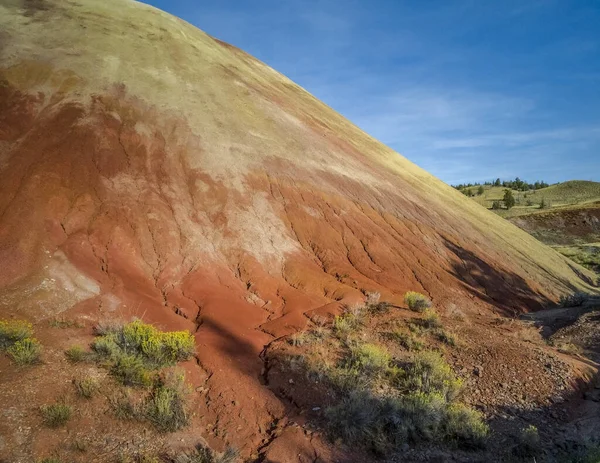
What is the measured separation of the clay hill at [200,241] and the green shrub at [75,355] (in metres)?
0.15

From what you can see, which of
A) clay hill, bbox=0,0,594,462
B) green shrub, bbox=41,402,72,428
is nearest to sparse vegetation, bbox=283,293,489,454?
clay hill, bbox=0,0,594,462

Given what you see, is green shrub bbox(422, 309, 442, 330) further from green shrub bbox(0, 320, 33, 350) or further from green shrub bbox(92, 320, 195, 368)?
green shrub bbox(0, 320, 33, 350)

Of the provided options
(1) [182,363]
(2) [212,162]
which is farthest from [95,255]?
(2) [212,162]

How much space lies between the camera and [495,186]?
96562 millimetres

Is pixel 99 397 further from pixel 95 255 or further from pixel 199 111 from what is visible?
pixel 199 111

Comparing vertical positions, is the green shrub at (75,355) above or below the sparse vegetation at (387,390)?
below

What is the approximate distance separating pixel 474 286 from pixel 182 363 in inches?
523

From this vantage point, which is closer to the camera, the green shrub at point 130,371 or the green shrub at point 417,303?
the green shrub at point 130,371

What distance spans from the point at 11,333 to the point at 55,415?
2.37m

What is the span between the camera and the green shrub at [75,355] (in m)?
8.45

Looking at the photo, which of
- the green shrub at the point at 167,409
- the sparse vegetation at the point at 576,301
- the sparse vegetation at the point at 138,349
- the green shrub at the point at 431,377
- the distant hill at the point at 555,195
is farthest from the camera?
the distant hill at the point at 555,195

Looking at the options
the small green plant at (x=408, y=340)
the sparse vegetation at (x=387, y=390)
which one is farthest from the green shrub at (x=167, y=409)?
the small green plant at (x=408, y=340)

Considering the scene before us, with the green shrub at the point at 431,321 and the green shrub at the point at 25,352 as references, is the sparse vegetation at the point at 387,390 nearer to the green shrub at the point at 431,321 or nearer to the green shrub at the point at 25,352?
the green shrub at the point at 431,321

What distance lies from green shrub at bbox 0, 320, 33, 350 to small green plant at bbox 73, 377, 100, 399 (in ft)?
5.21
